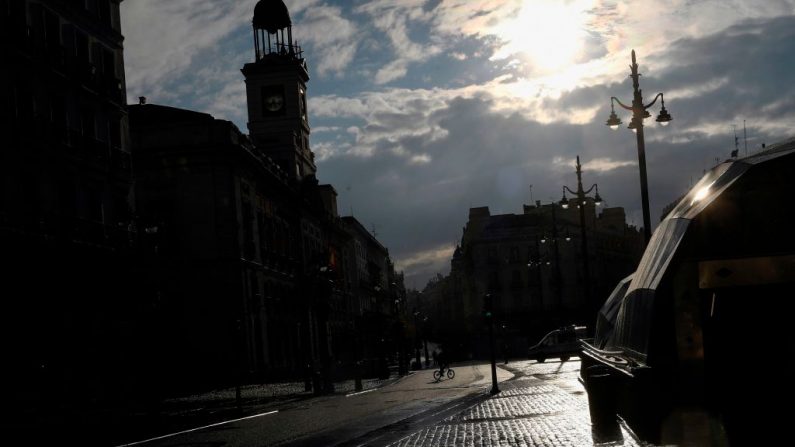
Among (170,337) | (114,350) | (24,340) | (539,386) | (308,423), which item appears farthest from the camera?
(170,337)

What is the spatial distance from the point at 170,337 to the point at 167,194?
323 inches

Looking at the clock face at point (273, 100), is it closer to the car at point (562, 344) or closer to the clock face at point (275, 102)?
the clock face at point (275, 102)

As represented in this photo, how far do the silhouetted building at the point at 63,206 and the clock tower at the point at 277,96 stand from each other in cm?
3888

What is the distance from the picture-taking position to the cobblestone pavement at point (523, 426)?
15.5 meters

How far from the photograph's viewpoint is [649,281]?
54.2 ft

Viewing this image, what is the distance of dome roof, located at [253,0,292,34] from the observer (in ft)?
260

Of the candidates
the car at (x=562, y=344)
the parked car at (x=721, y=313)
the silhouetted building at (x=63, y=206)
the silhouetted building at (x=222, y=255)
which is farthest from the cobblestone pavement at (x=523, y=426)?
the car at (x=562, y=344)

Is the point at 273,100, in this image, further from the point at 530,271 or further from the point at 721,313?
the point at 721,313

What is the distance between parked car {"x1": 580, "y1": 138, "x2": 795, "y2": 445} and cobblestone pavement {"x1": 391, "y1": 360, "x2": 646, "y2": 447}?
80 cm

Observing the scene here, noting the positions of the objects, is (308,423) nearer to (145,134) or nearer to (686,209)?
(686,209)

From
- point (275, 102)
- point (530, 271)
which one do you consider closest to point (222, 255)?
point (275, 102)

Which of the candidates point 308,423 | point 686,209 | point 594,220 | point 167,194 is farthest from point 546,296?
point 686,209

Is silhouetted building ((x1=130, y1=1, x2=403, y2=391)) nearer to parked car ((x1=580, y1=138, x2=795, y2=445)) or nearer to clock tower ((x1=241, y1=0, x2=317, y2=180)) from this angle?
clock tower ((x1=241, y1=0, x2=317, y2=180))

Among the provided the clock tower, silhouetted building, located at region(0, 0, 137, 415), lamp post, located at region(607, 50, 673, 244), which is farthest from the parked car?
the clock tower
